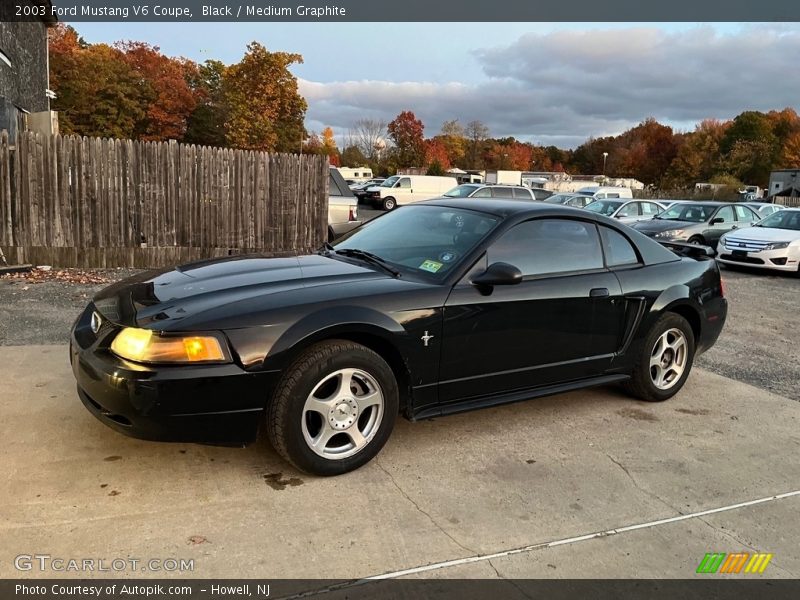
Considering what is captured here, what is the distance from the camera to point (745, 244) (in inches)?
495

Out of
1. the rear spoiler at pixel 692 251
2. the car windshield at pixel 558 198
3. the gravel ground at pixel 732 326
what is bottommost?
the gravel ground at pixel 732 326

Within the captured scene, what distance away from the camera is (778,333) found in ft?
24.4

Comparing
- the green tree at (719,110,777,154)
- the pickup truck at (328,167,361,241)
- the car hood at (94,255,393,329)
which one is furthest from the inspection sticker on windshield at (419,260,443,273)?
the green tree at (719,110,777,154)

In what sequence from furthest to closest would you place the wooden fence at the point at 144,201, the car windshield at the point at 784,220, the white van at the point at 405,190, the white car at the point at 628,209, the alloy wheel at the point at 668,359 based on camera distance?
the white van at the point at 405,190 → the white car at the point at 628,209 → the car windshield at the point at 784,220 → the wooden fence at the point at 144,201 → the alloy wheel at the point at 668,359

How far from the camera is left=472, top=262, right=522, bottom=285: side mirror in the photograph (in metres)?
3.71

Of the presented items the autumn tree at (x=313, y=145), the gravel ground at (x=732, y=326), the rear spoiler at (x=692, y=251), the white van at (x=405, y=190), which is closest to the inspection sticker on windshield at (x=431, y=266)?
the rear spoiler at (x=692, y=251)

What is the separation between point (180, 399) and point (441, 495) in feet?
4.72

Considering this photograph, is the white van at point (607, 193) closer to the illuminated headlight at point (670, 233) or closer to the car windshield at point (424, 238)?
the illuminated headlight at point (670, 233)

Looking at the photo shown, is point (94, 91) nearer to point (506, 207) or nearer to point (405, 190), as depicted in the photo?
point (405, 190)

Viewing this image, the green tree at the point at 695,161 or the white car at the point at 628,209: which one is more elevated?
the green tree at the point at 695,161

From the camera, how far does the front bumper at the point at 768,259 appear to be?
1202 cm

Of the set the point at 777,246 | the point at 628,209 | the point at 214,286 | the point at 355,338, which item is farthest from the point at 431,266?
the point at 628,209

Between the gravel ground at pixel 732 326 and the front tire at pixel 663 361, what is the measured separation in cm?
→ 108
